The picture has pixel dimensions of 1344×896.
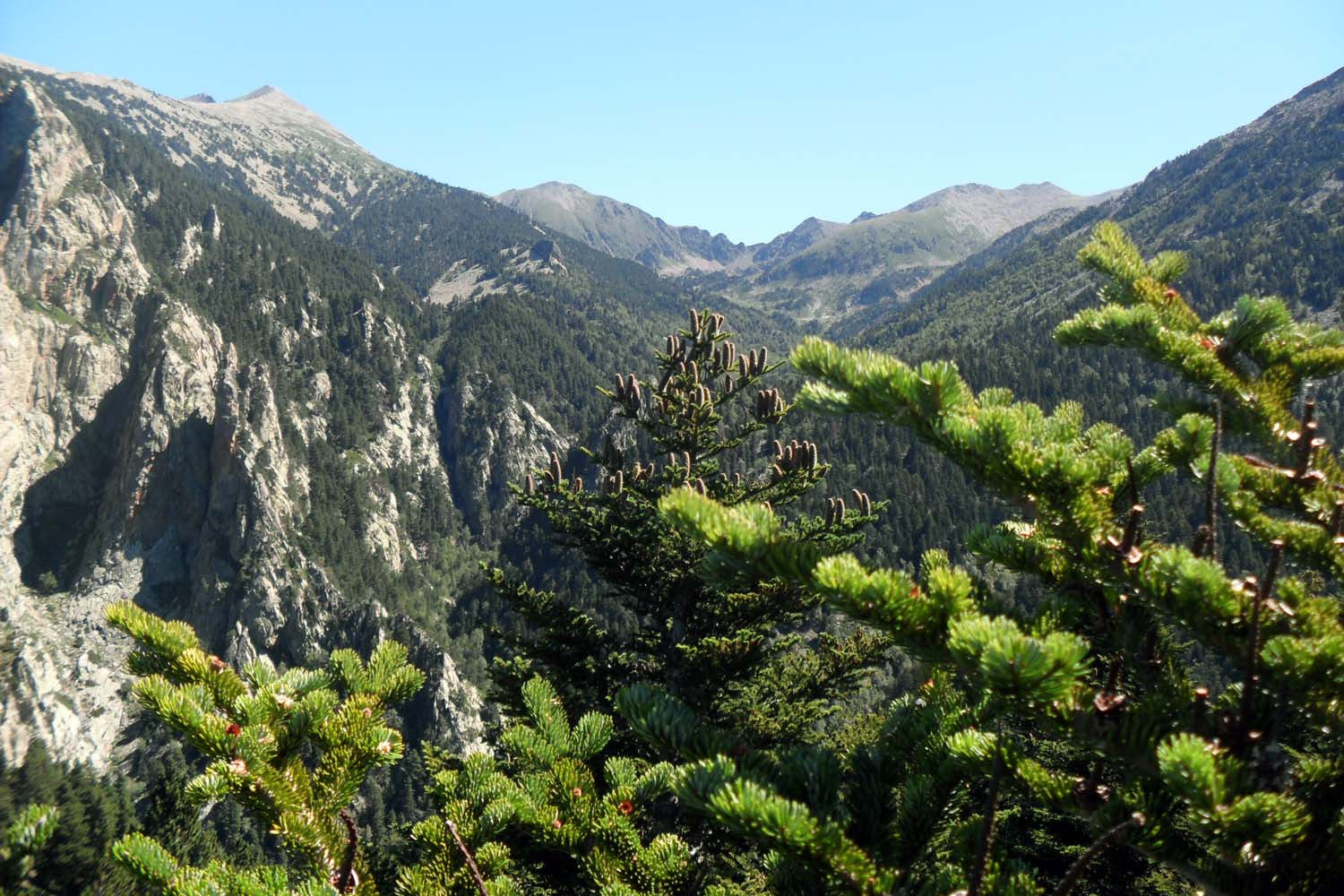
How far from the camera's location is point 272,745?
3.03 m

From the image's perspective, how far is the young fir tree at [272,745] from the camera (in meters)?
2.75

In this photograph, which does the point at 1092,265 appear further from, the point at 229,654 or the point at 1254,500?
the point at 229,654

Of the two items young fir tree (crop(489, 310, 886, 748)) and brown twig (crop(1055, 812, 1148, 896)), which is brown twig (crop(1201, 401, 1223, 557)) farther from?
young fir tree (crop(489, 310, 886, 748))

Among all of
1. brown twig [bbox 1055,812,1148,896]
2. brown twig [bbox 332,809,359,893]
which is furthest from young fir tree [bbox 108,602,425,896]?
brown twig [bbox 1055,812,1148,896]

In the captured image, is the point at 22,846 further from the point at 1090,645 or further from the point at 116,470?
the point at 116,470

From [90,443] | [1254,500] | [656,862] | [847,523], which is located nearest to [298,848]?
[656,862]

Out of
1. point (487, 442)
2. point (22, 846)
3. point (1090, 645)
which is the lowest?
point (22, 846)

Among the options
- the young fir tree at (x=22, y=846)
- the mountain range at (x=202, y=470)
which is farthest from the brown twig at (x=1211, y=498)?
the mountain range at (x=202, y=470)

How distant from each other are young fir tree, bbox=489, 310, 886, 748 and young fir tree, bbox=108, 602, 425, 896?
7.67 metres

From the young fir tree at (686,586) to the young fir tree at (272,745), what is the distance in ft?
25.2

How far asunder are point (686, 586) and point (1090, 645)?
9869 millimetres

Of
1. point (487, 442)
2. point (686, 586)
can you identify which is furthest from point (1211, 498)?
point (487, 442)

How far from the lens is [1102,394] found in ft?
529

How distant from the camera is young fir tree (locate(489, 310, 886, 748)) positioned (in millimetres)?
11383
